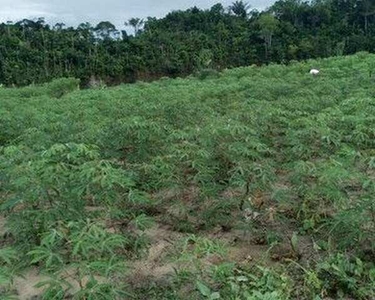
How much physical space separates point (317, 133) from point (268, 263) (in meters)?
1.46

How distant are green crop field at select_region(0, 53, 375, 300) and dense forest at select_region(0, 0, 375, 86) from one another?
104ft

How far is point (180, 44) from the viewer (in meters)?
39.6

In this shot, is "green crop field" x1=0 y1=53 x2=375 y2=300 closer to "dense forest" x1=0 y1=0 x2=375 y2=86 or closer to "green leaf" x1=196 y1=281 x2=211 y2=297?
"green leaf" x1=196 y1=281 x2=211 y2=297

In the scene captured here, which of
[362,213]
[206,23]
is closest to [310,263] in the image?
[362,213]

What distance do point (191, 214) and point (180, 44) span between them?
37.1 metres

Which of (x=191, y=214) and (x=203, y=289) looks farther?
(x=191, y=214)

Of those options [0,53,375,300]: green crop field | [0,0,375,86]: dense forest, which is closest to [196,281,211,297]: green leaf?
[0,53,375,300]: green crop field

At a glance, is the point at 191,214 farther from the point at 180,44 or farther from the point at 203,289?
the point at 180,44

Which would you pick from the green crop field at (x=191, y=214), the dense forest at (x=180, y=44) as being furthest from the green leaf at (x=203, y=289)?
the dense forest at (x=180, y=44)

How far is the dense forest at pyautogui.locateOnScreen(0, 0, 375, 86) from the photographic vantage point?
119 feet

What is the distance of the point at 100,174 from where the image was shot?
2.84 m

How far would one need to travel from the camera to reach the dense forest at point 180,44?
36.1 metres

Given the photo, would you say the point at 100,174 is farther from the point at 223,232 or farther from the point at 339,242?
the point at 339,242

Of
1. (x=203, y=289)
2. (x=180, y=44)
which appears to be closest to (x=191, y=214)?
(x=203, y=289)
